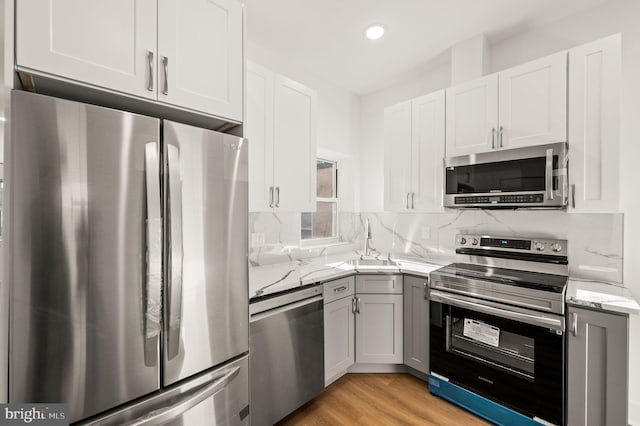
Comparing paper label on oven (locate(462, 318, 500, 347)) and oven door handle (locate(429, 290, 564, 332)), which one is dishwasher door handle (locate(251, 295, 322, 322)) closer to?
oven door handle (locate(429, 290, 564, 332))

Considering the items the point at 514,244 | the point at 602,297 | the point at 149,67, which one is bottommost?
the point at 602,297

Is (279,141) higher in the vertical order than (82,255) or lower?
higher

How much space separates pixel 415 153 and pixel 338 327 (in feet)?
5.50

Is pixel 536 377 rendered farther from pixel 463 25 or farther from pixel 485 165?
pixel 463 25

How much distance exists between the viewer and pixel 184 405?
1285 mm

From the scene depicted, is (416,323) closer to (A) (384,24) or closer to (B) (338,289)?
(B) (338,289)

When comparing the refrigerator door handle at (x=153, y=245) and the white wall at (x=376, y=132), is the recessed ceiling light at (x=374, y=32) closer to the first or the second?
the white wall at (x=376, y=132)

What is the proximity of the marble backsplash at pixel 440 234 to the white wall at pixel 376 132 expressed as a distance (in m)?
0.23

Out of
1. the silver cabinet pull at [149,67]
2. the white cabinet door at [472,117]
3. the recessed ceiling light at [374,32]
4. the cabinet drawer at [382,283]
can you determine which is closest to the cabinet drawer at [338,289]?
the cabinet drawer at [382,283]

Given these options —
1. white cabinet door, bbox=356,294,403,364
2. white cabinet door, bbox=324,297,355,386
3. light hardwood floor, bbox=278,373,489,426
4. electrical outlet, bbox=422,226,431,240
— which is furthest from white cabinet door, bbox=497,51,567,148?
light hardwood floor, bbox=278,373,489,426

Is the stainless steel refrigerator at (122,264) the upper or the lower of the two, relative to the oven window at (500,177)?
lower

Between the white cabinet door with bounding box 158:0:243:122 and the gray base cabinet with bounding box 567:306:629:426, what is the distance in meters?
2.25

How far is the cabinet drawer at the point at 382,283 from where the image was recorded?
2418mm

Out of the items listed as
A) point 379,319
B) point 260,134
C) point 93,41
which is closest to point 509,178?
point 379,319
